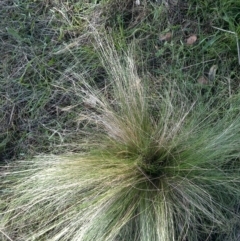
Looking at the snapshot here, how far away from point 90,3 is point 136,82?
0.61 meters

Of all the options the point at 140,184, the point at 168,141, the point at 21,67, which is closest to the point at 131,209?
the point at 140,184

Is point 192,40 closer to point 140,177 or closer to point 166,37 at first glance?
point 166,37

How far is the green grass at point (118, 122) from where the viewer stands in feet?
6.60

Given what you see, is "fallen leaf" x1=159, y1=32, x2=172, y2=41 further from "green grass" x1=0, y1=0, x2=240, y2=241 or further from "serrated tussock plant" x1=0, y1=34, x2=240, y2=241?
"serrated tussock plant" x1=0, y1=34, x2=240, y2=241

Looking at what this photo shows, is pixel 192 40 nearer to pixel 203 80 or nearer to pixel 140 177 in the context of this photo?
pixel 203 80

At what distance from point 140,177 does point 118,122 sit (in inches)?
10.0

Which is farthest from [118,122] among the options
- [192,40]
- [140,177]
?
[192,40]

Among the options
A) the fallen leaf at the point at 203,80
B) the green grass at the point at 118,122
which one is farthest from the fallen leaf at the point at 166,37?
the fallen leaf at the point at 203,80

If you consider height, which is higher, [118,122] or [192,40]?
[192,40]

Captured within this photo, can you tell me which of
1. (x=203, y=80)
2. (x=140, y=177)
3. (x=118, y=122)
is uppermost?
(x=203, y=80)

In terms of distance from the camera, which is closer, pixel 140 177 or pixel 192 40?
pixel 140 177

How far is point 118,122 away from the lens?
2074 mm

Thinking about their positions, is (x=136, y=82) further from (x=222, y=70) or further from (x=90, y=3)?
(x=90, y=3)

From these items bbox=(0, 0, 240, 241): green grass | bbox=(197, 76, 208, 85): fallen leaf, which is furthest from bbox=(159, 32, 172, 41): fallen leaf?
bbox=(197, 76, 208, 85): fallen leaf
